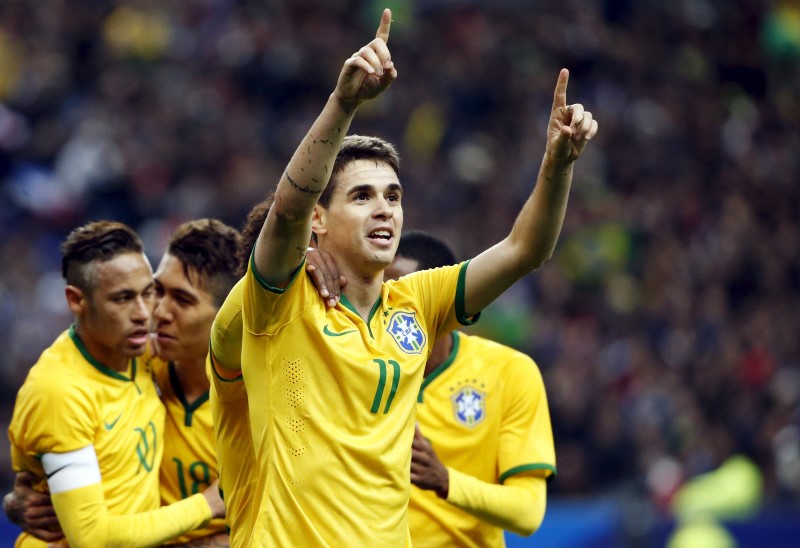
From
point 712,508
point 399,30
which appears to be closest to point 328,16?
point 399,30

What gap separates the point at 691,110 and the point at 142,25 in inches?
271

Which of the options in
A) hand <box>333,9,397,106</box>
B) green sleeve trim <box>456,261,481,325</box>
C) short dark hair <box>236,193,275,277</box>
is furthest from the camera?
short dark hair <box>236,193,275,277</box>

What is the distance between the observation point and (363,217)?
407 centimetres

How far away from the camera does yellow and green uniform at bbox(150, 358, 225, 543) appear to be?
206 inches

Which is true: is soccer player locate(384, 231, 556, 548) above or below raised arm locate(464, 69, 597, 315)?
below

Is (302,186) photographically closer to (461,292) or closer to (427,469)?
(461,292)

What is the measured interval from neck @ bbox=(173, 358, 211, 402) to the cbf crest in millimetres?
1357

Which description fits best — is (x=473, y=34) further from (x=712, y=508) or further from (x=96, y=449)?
(x=96, y=449)

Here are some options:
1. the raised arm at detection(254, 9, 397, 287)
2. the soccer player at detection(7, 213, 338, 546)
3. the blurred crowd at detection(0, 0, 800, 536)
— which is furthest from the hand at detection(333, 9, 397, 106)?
the blurred crowd at detection(0, 0, 800, 536)

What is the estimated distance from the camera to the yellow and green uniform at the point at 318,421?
389cm

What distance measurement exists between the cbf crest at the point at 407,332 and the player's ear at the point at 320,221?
377mm

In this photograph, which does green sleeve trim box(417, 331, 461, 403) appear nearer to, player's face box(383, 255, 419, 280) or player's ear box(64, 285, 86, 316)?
player's face box(383, 255, 419, 280)

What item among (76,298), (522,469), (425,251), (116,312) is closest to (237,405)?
(116,312)

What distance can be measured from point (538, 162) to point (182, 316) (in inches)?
373
